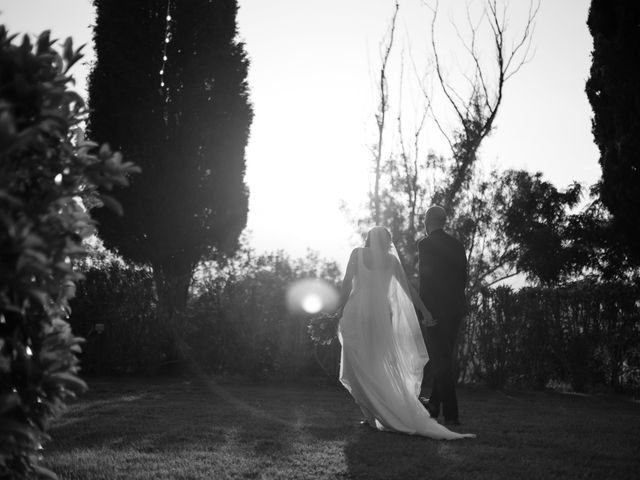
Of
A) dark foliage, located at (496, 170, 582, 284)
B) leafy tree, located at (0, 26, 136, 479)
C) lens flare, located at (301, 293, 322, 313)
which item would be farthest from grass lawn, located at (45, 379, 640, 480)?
dark foliage, located at (496, 170, 582, 284)

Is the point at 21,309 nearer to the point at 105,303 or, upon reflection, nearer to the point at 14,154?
the point at 14,154

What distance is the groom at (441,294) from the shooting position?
6855 mm

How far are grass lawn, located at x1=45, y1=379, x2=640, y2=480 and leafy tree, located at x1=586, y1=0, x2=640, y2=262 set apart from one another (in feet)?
17.9

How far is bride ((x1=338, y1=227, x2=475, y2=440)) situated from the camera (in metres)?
6.07

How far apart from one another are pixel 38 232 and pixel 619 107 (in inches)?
513

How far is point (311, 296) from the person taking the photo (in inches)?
484

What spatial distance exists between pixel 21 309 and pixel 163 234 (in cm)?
1609

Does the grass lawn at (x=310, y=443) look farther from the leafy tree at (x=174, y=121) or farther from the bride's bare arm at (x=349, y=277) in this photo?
the leafy tree at (x=174, y=121)

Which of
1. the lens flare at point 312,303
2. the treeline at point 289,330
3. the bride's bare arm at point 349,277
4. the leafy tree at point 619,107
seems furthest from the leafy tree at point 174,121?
the bride's bare arm at point 349,277

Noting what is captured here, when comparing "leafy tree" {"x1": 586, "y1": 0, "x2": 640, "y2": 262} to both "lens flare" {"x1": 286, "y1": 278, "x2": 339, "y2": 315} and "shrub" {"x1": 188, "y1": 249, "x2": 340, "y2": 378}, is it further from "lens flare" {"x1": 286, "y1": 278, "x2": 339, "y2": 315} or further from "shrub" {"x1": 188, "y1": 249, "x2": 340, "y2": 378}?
"lens flare" {"x1": 286, "y1": 278, "x2": 339, "y2": 315}

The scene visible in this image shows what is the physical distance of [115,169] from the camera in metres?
2.71

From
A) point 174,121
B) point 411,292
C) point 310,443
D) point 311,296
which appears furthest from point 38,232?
point 174,121

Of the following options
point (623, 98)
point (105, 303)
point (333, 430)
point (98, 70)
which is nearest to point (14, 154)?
point (333, 430)

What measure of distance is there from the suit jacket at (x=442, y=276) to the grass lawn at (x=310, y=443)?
1270 mm
